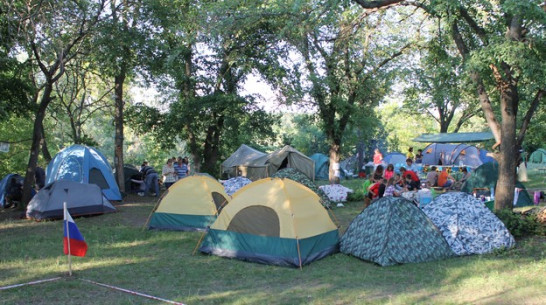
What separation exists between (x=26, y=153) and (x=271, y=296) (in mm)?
20427

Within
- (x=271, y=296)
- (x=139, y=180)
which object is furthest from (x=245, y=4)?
(x=271, y=296)

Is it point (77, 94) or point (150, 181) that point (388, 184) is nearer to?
point (150, 181)

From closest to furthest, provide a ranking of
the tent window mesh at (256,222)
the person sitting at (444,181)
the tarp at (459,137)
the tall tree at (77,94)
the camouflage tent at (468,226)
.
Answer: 1. the tent window mesh at (256,222)
2. the camouflage tent at (468,226)
3. the person sitting at (444,181)
4. the tall tree at (77,94)
5. the tarp at (459,137)

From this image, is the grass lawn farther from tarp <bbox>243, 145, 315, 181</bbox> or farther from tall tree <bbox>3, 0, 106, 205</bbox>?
tarp <bbox>243, 145, 315, 181</bbox>

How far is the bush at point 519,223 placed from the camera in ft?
27.6

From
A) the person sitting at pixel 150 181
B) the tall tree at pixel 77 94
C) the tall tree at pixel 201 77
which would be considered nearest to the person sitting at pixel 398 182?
the tall tree at pixel 201 77

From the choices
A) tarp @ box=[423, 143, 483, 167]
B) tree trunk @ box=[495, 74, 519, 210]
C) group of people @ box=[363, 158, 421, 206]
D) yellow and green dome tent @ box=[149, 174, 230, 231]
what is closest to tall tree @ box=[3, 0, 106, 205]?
yellow and green dome tent @ box=[149, 174, 230, 231]

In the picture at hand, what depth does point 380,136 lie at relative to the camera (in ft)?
115

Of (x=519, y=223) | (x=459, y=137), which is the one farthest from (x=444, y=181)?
(x=459, y=137)

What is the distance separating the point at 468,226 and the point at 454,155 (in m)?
18.2

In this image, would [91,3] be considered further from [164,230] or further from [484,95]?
[484,95]

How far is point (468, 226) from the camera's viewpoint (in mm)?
7672

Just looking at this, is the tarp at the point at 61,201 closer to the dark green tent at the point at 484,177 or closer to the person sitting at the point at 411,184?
the person sitting at the point at 411,184

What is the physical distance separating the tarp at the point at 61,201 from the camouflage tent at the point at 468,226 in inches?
330
